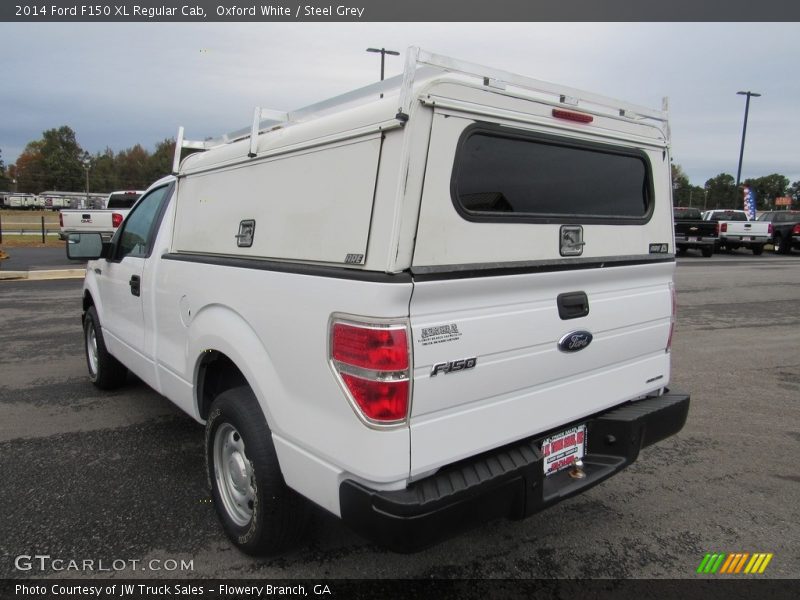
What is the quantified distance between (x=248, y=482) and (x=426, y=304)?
137 cm

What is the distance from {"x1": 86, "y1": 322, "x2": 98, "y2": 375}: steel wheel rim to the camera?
17.0 feet

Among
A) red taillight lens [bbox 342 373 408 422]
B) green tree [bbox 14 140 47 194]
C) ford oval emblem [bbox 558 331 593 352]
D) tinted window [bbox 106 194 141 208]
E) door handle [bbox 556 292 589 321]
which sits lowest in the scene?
red taillight lens [bbox 342 373 408 422]

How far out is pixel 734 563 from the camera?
270cm

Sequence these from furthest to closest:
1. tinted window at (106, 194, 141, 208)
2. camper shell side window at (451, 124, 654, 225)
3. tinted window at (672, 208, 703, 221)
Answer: tinted window at (672, 208, 703, 221) < tinted window at (106, 194, 141, 208) < camper shell side window at (451, 124, 654, 225)

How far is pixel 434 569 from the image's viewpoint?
2.64 metres

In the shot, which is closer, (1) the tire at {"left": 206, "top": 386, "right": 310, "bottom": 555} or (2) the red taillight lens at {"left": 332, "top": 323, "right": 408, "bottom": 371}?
(2) the red taillight lens at {"left": 332, "top": 323, "right": 408, "bottom": 371}

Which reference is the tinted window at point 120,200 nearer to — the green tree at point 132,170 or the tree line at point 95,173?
the tree line at point 95,173

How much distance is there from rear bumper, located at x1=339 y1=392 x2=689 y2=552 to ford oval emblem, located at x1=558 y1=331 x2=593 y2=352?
398 millimetres

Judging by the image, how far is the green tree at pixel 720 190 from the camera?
9088 centimetres

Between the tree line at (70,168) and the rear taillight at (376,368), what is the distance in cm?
10755

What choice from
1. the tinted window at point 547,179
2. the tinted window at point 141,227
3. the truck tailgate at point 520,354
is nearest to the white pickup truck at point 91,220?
the tinted window at point 141,227

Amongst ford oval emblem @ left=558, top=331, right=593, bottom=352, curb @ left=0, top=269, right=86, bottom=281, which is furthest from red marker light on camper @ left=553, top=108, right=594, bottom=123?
curb @ left=0, top=269, right=86, bottom=281

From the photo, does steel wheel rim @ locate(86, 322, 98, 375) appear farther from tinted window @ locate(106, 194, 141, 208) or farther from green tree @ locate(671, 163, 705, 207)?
green tree @ locate(671, 163, 705, 207)

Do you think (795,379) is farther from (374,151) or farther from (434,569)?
(374,151)
